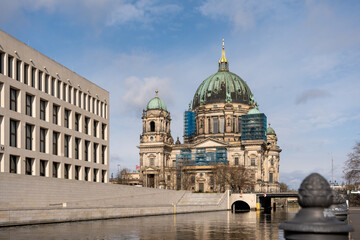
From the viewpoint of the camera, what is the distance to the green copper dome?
172m

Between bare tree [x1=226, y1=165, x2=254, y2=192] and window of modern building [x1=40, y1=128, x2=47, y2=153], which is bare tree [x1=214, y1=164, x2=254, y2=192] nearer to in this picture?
bare tree [x1=226, y1=165, x2=254, y2=192]

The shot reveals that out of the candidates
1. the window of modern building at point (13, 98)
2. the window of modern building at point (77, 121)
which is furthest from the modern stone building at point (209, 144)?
the window of modern building at point (13, 98)

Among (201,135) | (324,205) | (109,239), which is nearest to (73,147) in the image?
(109,239)

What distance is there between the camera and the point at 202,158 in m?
157

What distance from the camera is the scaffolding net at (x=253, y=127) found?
15525 cm

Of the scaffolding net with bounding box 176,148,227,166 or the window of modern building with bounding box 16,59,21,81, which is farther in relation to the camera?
the scaffolding net with bounding box 176,148,227,166

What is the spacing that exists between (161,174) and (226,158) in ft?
65.7

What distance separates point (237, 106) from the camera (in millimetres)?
170875

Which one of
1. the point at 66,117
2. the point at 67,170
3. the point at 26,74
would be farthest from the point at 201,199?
the point at 26,74

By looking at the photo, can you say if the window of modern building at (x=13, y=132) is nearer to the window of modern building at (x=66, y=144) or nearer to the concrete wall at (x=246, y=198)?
the window of modern building at (x=66, y=144)

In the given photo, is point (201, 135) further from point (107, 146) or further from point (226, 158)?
point (107, 146)

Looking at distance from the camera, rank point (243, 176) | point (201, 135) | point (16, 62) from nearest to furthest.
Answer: point (16, 62) → point (243, 176) → point (201, 135)

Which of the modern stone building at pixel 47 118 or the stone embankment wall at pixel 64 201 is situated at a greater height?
the modern stone building at pixel 47 118

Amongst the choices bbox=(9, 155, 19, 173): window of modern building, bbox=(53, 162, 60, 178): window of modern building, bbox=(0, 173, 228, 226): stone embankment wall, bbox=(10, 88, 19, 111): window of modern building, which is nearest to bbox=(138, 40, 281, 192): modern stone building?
bbox=(0, 173, 228, 226): stone embankment wall
